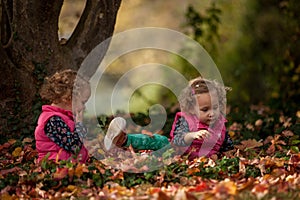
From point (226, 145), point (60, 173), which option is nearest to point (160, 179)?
point (60, 173)

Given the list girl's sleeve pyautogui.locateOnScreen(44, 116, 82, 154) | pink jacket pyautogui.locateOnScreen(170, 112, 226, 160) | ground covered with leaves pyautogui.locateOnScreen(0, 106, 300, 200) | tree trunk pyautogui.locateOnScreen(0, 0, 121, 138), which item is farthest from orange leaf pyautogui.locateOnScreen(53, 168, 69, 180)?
tree trunk pyautogui.locateOnScreen(0, 0, 121, 138)

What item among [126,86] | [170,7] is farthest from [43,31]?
[170,7]

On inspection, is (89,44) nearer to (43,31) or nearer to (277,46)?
(43,31)

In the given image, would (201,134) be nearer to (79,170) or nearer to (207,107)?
(207,107)

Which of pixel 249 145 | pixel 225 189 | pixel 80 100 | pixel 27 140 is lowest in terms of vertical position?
pixel 27 140

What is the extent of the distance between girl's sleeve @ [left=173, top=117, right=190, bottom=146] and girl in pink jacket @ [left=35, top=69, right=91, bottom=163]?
75 cm

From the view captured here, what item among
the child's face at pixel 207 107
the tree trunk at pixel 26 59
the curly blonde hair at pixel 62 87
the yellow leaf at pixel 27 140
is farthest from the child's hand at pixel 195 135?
the tree trunk at pixel 26 59

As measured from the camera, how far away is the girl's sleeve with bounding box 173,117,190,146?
5.71 meters

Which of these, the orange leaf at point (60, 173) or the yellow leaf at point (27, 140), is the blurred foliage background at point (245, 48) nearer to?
the yellow leaf at point (27, 140)

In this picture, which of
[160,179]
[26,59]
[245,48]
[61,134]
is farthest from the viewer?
[245,48]

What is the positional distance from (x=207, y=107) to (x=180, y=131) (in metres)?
0.30

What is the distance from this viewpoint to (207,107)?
5.70 meters

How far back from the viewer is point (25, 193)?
4676mm

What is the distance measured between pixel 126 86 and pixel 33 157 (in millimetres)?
7246
